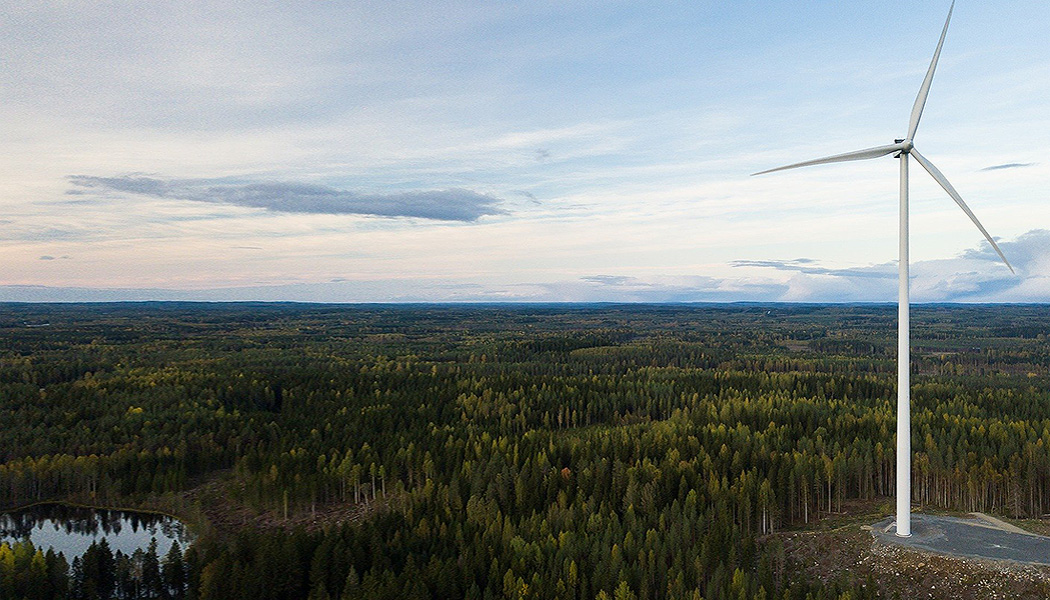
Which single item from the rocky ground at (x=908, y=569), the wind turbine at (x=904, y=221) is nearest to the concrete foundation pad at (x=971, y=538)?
the rocky ground at (x=908, y=569)

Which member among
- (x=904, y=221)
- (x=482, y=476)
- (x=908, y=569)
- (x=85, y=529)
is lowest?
(x=85, y=529)

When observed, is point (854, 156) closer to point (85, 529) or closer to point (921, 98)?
point (921, 98)

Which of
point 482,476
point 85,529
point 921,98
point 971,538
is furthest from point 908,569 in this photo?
point 85,529

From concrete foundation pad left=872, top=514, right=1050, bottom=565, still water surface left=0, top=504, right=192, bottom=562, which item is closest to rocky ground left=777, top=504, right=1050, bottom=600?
concrete foundation pad left=872, top=514, right=1050, bottom=565

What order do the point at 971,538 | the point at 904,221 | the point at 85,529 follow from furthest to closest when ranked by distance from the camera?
the point at 85,529 → the point at 971,538 → the point at 904,221

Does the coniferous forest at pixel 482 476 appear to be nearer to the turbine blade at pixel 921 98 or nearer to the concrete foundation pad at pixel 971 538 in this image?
the concrete foundation pad at pixel 971 538

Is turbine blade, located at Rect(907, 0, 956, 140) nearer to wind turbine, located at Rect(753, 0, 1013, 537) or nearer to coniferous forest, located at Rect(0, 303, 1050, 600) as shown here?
wind turbine, located at Rect(753, 0, 1013, 537)

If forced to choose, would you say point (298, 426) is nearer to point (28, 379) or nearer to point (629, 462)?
point (629, 462)
